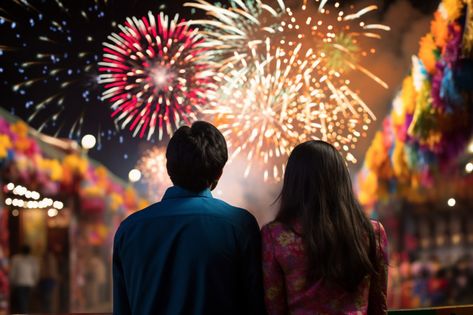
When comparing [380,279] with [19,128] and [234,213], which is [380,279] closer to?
[234,213]

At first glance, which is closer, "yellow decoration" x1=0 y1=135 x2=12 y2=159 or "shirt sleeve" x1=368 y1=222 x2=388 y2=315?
"shirt sleeve" x1=368 y1=222 x2=388 y2=315

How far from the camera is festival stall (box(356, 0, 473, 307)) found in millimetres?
5551

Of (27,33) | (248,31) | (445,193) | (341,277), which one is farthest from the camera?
(445,193)

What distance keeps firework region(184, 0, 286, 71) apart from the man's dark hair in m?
3.44

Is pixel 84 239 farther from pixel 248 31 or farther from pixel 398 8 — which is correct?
pixel 398 8

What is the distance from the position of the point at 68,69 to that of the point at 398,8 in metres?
2.72

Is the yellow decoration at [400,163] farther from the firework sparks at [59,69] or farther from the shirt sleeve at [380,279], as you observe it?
the shirt sleeve at [380,279]

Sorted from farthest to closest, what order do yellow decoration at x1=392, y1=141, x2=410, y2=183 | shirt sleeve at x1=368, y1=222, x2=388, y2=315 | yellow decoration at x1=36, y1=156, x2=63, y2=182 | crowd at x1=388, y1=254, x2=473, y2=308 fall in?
crowd at x1=388, y1=254, x2=473, y2=308
yellow decoration at x1=392, y1=141, x2=410, y2=183
yellow decoration at x1=36, y1=156, x2=63, y2=182
shirt sleeve at x1=368, y1=222, x2=388, y2=315

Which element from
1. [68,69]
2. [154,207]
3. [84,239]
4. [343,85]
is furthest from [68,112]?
[154,207]

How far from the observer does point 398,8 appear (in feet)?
17.5

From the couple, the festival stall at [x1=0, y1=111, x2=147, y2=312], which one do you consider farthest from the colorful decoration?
the couple

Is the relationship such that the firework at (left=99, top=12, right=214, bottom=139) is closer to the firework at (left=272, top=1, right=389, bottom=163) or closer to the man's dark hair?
the firework at (left=272, top=1, right=389, bottom=163)

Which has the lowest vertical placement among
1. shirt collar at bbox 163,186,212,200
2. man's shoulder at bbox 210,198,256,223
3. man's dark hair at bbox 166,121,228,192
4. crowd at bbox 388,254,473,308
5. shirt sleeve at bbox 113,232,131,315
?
crowd at bbox 388,254,473,308

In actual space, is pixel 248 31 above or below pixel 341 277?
above
